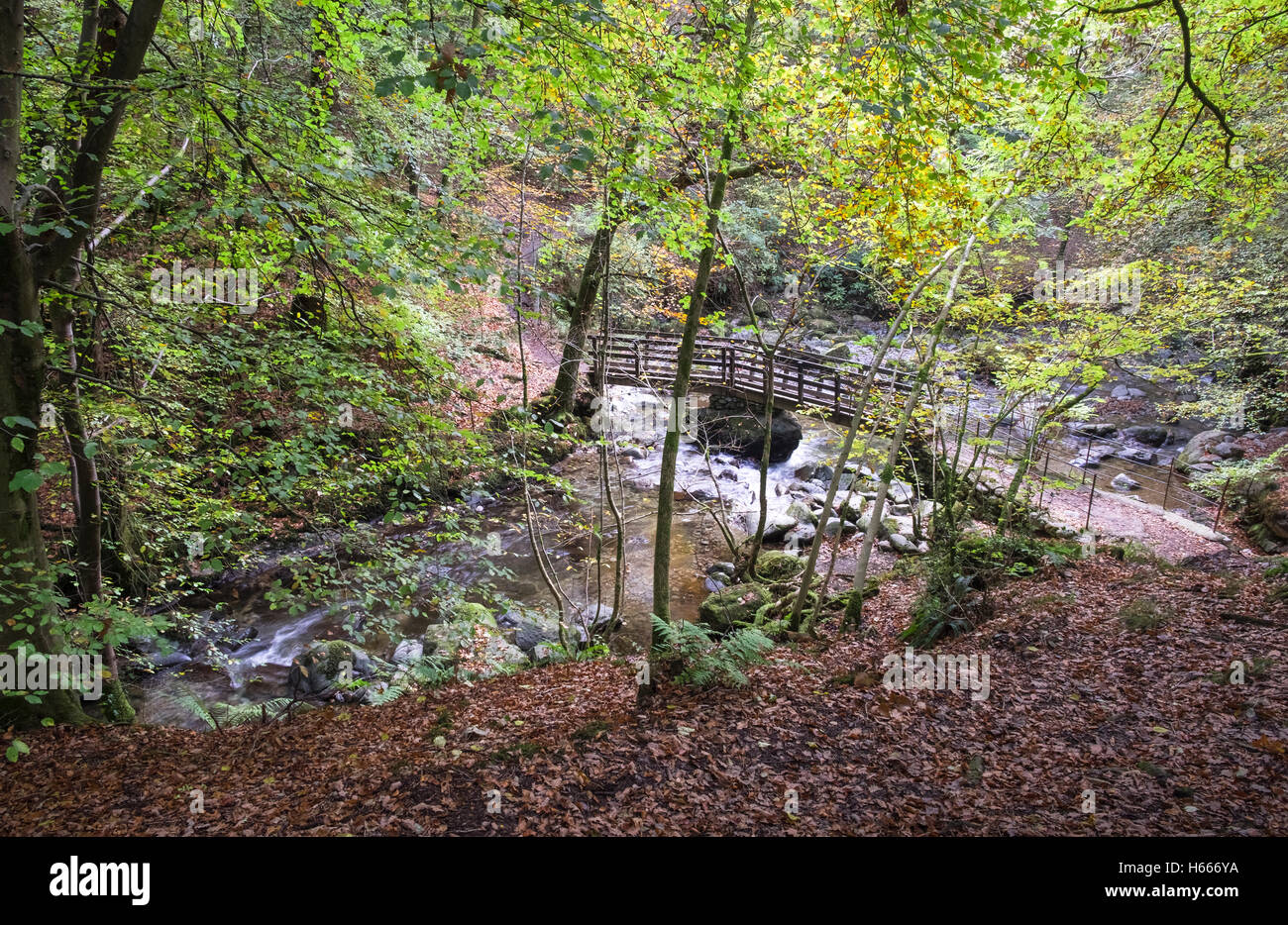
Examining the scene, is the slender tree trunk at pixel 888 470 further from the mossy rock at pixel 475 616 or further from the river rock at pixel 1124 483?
the river rock at pixel 1124 483

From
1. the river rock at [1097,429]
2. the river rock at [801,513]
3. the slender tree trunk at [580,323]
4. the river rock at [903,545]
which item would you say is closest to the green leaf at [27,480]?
the slender tree trunk at [580,323]

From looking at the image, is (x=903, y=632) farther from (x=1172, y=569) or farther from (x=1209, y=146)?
(x=1209, y=146)

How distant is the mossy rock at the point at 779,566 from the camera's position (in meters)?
10.7

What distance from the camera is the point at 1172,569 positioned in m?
7.64

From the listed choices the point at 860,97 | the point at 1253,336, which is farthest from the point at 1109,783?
the point at 1253,336

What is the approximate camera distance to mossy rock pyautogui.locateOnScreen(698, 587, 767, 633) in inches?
→ 338

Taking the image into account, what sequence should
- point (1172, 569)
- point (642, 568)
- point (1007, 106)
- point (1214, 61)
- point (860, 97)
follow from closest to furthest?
point (860, 97) < point (1214, 61) < point (1007, 106) < point (1172, 569) < point (642, 568)

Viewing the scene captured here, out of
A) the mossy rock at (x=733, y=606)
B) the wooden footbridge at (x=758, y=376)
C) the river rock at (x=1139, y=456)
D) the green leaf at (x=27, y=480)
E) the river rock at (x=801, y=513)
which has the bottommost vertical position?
the mossy rock at (x=733, y=606)

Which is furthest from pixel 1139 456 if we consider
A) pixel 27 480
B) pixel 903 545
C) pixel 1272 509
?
pixel 27 480

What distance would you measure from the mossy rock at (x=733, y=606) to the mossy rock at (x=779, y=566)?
102cm

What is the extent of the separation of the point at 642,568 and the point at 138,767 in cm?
800

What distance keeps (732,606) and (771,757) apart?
178 inches

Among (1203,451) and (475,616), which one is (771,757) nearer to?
(475,616)

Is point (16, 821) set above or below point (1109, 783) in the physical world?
below
